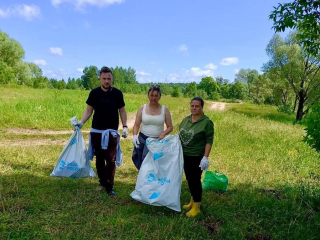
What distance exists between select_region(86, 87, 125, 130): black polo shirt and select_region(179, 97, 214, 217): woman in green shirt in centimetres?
112

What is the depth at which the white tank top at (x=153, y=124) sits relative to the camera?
3.63m

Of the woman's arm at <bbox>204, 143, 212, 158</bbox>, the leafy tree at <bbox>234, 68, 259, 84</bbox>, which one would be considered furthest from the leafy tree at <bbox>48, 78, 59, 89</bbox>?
the woman's arm at <bbox>204, 143, 212, 158</bbox>

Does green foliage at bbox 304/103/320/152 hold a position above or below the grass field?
above

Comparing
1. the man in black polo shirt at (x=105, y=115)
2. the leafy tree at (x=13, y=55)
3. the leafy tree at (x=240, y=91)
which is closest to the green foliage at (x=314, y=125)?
the man in black polo shirt at (x=105, y=115)

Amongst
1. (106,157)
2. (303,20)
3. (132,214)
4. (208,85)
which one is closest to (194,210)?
(132,214)

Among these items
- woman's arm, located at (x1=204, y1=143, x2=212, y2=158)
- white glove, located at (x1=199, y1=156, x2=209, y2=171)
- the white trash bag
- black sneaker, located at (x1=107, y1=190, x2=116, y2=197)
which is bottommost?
black sneaker, located at (x1=107, y1=190, x2=116, y2=197)

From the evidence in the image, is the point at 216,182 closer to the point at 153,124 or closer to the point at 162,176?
the point at 162,176

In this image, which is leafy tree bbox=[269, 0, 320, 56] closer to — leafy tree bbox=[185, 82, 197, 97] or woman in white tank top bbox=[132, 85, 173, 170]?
woman in white tank top bbox=[132, 85, 173, 170]

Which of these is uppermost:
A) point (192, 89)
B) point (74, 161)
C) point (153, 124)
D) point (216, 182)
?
point (192, 89)

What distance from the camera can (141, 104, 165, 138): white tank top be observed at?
3.63m

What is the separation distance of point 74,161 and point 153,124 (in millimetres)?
1370

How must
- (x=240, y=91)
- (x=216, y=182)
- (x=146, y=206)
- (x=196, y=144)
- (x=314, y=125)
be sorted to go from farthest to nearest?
(x=240, y=91)
(x=216, y=182)
(x=146, y=206)
(x=196, y=144)
(x=314, y=125)

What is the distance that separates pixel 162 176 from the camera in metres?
3.40

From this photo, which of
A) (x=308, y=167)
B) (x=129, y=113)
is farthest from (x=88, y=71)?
(x=308, y=167)
